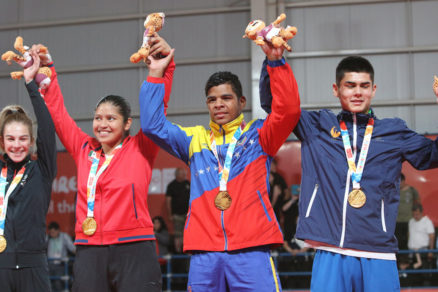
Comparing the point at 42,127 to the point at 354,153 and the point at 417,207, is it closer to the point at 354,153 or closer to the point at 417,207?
the point at 354,153

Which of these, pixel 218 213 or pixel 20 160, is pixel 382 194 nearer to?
pixel 218 213

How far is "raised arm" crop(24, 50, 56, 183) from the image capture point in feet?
13.2

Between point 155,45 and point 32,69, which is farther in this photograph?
point 32,69

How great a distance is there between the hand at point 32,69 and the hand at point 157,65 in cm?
98

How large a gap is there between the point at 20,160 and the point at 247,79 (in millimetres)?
8462

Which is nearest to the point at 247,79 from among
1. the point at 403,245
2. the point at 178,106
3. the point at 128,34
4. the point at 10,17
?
the point at 178,106

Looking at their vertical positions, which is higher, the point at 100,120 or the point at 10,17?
the point at 10,17

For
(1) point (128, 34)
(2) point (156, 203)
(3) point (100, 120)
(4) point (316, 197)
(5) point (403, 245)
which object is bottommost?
(5) point (403, 245)

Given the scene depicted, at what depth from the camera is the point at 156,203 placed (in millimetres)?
11281

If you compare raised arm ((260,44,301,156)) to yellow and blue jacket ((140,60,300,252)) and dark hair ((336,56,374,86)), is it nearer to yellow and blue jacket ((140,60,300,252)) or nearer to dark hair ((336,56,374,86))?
yellow and blue jacket ((140,60,300,252))

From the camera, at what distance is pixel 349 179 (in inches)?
131

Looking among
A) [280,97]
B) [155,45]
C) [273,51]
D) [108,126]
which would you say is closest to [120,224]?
[108,126]

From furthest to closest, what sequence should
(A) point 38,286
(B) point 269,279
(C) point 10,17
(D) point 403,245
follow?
1. (C) point 10,17
2. (D) point 403,245
3. (A) point 38,286
4. (B) point 269,279

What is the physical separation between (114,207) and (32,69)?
127cm
